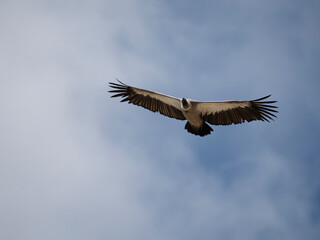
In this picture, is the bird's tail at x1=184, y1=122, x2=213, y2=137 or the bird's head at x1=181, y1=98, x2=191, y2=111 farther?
the bird's tail at x1=184, y1=122, x2=213, y2=137

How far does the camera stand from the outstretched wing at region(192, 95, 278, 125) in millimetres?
16938

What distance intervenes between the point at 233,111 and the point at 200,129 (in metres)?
1.36

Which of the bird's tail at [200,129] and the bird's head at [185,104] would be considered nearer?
the bird's head at [185,104]

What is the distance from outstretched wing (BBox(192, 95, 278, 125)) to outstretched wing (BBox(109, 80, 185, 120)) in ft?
3.02

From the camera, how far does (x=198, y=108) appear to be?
17297 millimetres

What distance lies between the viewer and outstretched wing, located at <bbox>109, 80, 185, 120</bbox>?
17719 mm

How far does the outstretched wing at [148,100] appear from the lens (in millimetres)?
17719

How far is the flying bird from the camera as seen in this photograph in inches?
670

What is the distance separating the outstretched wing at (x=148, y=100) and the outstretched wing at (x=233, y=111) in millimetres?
921

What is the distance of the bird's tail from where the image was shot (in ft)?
56.3

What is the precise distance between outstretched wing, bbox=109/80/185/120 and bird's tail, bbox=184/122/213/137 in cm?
51

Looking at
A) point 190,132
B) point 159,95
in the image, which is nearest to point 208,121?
point 190,132

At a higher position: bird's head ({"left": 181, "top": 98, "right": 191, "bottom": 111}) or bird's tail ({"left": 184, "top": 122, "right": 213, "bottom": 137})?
bird's head ({"left": 181, "top": 98, "right": 191, "bottom": 111})

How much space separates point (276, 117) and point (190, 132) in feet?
10.2
